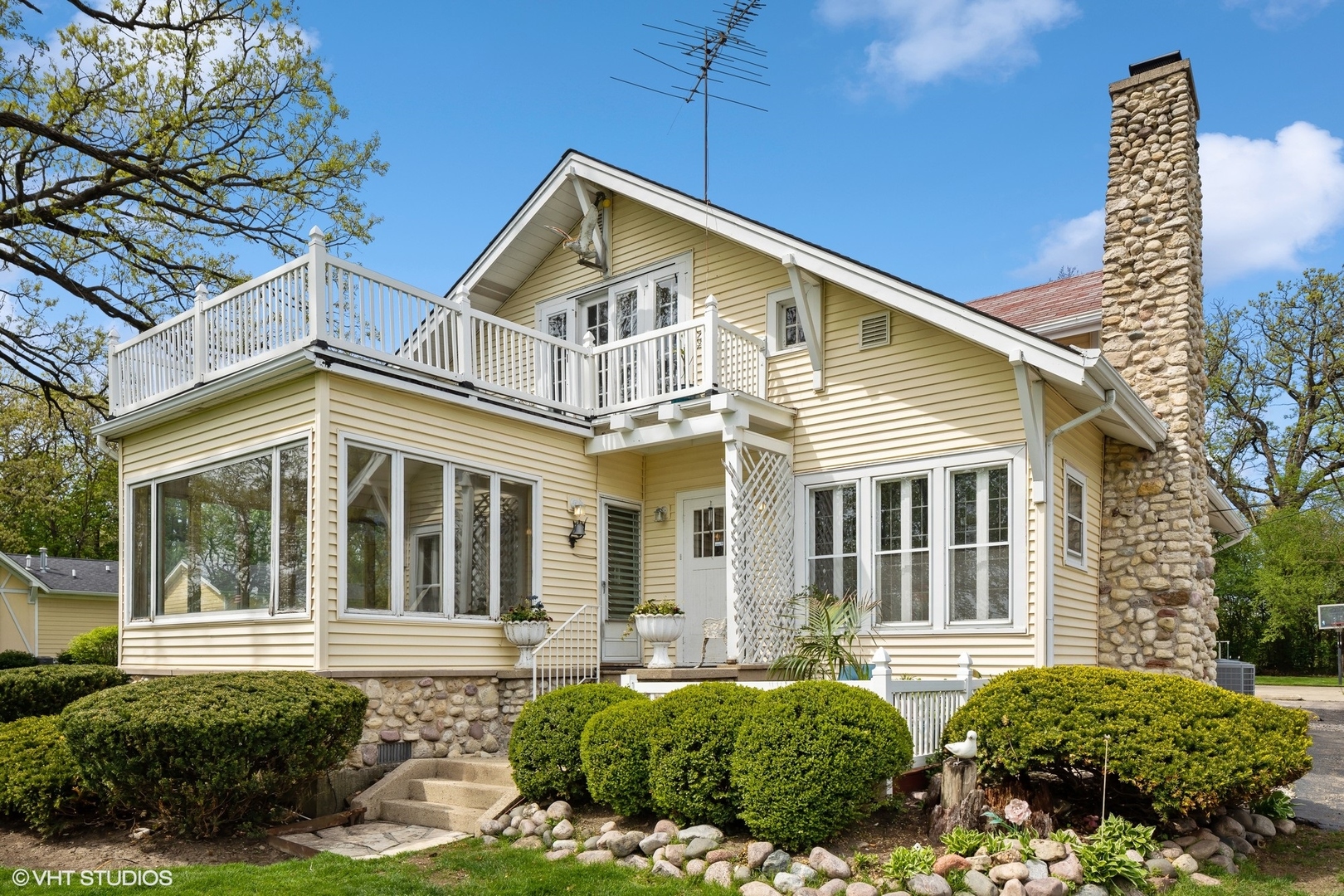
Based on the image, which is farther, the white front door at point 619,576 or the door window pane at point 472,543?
the white front door at point 619,576

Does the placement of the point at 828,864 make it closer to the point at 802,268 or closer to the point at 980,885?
the point at 980,885

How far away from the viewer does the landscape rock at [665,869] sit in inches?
260

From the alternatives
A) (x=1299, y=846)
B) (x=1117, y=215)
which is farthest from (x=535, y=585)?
(x=1117, y=215)

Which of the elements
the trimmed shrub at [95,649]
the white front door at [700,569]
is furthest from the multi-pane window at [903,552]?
the trimmed shrub at [95,649]

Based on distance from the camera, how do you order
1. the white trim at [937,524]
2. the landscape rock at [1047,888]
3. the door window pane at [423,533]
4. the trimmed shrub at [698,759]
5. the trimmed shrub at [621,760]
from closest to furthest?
1. the landscape rock at [1047,888]
2. the trimmed shrub at [698,759]
3. the trimmed shrub at [621,760]
4. the white trim at [937,524]
5. the door window pane at [423,533]

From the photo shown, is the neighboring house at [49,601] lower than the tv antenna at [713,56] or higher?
lower

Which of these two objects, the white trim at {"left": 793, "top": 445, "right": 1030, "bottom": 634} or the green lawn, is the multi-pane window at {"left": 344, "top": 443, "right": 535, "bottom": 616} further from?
the green lawn

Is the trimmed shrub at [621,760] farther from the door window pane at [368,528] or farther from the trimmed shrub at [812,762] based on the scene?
the door window pane at [368,528]

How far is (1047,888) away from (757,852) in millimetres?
1727

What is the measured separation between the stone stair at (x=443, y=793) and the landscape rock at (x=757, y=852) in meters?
2.41

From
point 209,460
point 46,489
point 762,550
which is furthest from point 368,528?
point 46,489

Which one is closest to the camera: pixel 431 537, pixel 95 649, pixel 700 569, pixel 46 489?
pixel 431 537

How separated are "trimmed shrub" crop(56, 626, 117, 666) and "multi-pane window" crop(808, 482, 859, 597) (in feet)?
51.3

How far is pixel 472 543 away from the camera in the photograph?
10.8 m
